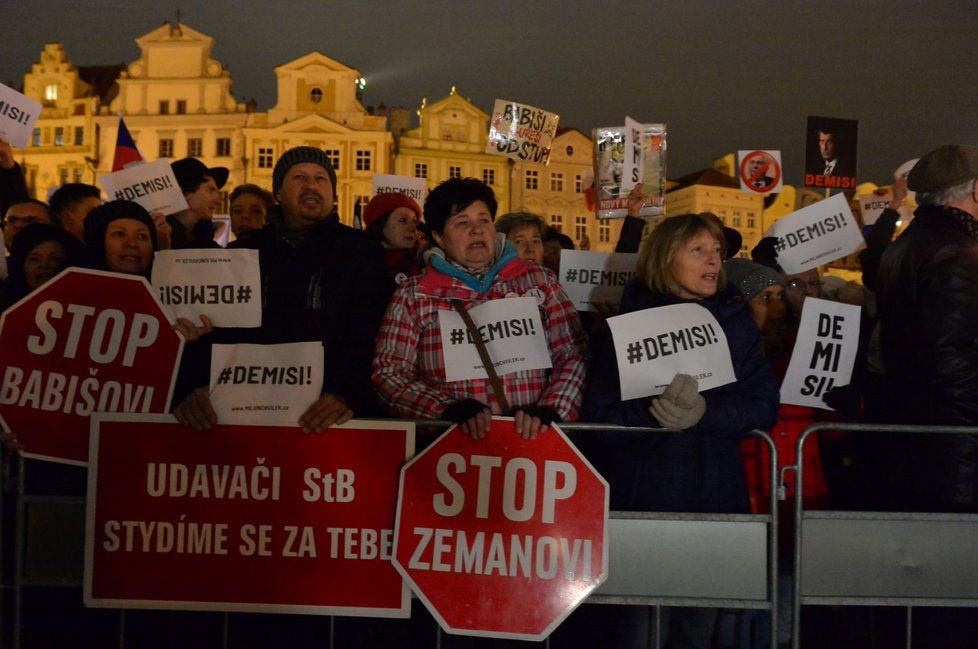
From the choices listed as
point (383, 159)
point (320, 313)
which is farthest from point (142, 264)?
point (383, 159)

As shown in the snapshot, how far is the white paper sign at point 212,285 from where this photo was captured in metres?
4.55

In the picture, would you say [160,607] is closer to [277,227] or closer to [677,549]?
[277,227]

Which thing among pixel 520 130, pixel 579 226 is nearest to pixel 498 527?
pixel 520 130

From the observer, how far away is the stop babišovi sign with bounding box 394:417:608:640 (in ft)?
13.0

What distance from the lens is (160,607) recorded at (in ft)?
13.5

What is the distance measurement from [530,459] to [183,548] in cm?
153

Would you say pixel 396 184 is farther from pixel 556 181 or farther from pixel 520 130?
pixel 556 181

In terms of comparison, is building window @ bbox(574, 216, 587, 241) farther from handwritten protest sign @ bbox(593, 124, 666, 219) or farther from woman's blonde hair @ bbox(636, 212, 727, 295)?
woman's blonde hair @ bbox(636, 212, 727, 295)

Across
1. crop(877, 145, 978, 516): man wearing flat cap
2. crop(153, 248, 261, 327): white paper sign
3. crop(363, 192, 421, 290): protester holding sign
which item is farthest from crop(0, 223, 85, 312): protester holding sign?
crop(877, 145, 978, 516): man wearing flat cap

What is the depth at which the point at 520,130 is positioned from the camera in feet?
33.5

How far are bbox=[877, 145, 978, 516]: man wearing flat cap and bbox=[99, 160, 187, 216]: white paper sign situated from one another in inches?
198

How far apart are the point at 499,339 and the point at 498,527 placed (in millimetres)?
Answer: 833

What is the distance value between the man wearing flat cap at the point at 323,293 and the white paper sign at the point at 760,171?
8849 millimetres

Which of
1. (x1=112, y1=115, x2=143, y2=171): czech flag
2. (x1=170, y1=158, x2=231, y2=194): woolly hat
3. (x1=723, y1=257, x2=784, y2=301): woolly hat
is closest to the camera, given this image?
(x1=723, y1=257, x2=784, y2=301): woolly hat
